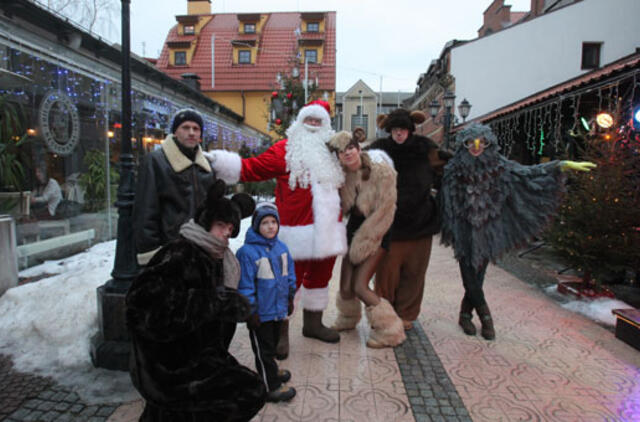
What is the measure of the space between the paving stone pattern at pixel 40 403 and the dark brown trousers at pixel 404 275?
2.48 m

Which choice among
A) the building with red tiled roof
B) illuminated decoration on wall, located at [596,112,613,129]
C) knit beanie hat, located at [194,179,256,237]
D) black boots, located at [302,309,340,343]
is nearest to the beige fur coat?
black boots, located at [302,309,340,343]

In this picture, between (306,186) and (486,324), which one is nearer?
(306,186)

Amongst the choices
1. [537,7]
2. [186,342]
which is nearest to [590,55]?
[537,7]

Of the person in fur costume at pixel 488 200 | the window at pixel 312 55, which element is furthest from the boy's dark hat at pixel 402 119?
the window at pixel 312 55

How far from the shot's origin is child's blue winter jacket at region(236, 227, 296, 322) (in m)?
2.51

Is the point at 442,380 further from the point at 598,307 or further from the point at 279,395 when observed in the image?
the point at 598,307

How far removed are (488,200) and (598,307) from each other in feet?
7.81

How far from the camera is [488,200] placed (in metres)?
3.59

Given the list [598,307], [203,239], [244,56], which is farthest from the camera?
Answer: [244,56]

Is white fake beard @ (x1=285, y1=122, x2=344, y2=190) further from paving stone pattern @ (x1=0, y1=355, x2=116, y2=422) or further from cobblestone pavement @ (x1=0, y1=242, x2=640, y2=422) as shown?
paving stone pattern @ (x1=0, y1=355, x2=116, y2=422)

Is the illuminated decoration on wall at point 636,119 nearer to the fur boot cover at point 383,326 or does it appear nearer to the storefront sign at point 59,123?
the fur boot cover at point 383,326

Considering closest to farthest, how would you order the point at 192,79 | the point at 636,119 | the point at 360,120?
the point at 636,119 < the point at 192,79 < the point at 360,120

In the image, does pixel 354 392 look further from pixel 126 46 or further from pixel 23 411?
pixel 126 46

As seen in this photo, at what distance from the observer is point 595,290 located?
16.4 ft
